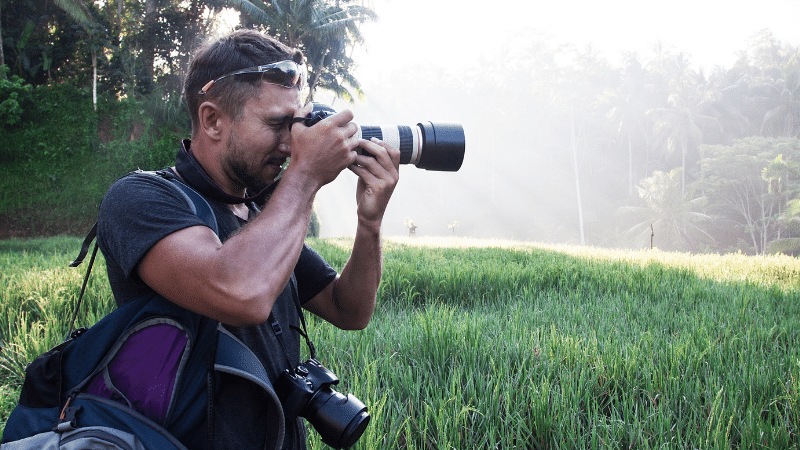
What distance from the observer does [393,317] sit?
3.56 m

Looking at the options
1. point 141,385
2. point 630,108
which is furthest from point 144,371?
point 630,108

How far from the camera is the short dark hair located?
1324 mm

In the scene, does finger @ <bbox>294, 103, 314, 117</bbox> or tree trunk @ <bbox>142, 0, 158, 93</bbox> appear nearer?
finger @ <bbox>294, 103, 314, 117</bbox>

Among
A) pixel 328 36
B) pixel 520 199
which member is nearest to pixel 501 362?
pixel 328 36

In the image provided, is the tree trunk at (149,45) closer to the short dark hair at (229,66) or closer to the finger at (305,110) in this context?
the short dark hair at (229,66)

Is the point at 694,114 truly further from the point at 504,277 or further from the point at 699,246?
the point at 504,277

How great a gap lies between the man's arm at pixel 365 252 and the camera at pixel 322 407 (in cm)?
34

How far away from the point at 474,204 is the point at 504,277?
1776 inches

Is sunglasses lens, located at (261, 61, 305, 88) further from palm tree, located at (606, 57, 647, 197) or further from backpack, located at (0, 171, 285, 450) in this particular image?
palm tree, located at (606, 57, 647, 197)

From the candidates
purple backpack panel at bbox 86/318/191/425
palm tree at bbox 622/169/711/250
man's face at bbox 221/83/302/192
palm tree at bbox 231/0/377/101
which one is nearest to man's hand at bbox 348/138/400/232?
man's face at bbox 221/83/302/192

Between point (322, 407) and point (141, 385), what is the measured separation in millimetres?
455

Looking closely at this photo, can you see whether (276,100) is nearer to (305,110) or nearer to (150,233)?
(305,110)

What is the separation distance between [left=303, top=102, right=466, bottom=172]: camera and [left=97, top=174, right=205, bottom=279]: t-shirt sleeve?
0.56m

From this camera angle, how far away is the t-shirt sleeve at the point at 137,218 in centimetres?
104
